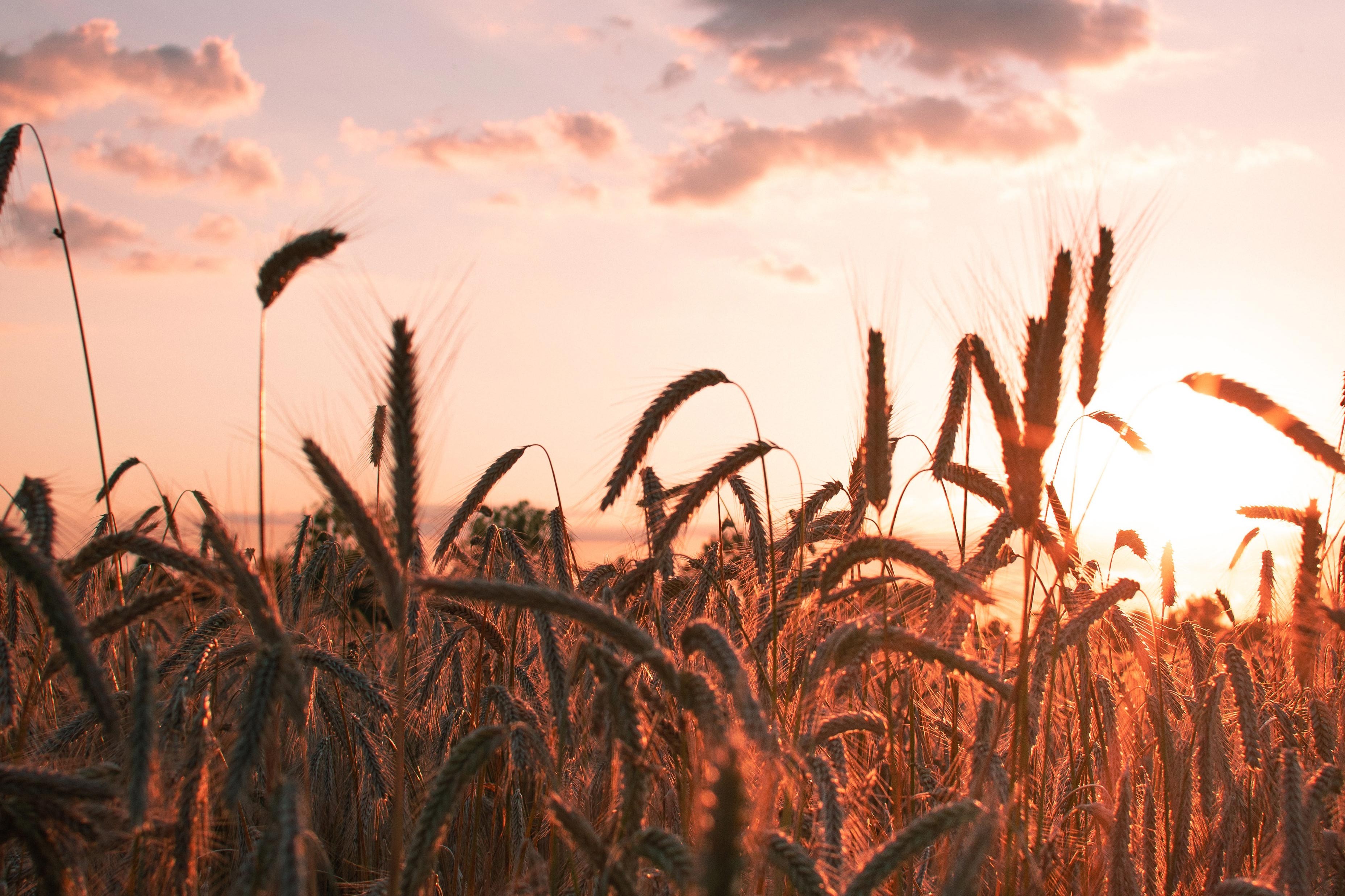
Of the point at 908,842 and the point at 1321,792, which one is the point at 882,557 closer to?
the point at 908,842

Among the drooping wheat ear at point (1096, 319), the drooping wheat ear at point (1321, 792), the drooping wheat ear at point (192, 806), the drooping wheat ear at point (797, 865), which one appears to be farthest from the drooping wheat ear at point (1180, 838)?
the drooping wheat ear at point (192, 806)

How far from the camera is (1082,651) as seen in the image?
3.67 meters

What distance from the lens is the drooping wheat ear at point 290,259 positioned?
257 centimetres

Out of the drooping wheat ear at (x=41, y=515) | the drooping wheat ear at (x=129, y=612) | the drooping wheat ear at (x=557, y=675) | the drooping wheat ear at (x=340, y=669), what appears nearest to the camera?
the drooping wheat ear at (x=129, y=612)

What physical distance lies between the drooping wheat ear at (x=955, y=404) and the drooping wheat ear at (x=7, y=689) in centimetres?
306

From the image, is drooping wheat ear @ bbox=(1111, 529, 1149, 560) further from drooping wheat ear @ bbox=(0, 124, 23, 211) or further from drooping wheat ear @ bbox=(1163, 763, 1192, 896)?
drooping wheat ear @ bbox=(0, 124, 23, 211)

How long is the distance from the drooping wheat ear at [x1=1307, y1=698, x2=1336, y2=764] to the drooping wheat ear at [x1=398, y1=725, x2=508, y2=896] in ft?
10.9

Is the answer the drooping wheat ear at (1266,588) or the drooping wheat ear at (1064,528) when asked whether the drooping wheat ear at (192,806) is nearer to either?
the drooping wheat ear at (1064,528)

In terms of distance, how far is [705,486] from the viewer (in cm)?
320

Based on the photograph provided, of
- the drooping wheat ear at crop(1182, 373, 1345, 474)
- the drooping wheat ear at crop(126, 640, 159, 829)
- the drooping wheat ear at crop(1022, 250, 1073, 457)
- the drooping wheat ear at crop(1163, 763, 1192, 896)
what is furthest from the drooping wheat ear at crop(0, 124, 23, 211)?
the drooping wheat ear at crop(1163, 763, 1192, 896)

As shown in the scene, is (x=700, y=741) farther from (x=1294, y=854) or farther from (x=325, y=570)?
(x=325, y=570)

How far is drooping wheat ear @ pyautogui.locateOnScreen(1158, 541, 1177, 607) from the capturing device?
6.45 m

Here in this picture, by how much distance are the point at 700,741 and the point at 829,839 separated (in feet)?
1.76

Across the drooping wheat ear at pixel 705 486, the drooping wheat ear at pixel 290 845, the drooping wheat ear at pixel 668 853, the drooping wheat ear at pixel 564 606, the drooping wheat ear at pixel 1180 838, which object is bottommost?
the drooping wheat ear at pixel 1180 838
